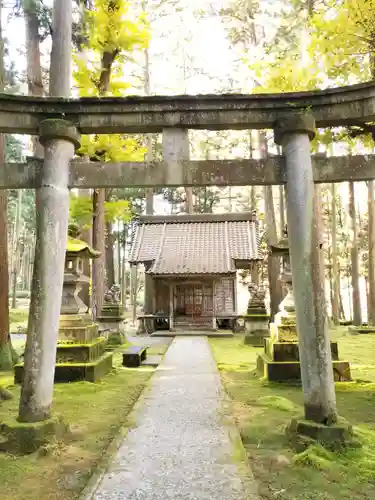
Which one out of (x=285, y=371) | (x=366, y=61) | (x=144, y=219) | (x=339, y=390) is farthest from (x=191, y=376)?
(x=144, y=219)

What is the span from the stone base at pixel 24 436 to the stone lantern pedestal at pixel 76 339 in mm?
3376

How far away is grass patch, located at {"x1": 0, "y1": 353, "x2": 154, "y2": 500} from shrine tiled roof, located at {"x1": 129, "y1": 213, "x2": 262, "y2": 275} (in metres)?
10.4

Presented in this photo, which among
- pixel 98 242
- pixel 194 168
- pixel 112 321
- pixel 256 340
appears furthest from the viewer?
pixel 112 321

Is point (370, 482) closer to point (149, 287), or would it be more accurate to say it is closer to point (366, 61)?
point (366, 61)

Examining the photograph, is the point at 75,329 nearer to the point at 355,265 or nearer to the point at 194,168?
the point at 194,168

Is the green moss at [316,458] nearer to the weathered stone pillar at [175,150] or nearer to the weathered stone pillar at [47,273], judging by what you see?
the weathered stone pillar at [47,273]

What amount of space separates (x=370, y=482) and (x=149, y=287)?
56.6 feet

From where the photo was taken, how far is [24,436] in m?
4.33

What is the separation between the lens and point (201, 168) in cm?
496

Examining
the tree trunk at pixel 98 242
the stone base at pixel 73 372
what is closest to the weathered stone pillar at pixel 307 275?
the stone base at pixel 73 372

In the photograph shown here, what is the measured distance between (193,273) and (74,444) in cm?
1337

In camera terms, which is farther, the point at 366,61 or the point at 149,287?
the point at 149,287

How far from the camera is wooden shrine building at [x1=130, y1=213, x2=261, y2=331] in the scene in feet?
60.2

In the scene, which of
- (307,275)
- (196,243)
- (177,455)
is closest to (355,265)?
(196,243)
